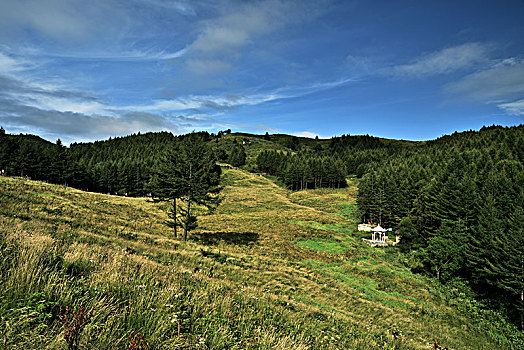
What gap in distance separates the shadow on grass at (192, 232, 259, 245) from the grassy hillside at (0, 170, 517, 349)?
0.30 metres

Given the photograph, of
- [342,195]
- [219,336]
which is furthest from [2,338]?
[342,195]

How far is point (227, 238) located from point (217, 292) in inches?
1107

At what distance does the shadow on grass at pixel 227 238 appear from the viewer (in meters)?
30.9

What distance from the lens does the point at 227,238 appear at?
33906 mm

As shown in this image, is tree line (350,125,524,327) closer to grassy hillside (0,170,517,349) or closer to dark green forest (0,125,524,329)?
dark green forest (0,125,524,329)

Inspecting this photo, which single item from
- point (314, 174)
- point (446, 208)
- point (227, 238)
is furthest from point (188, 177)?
point (314, 174)

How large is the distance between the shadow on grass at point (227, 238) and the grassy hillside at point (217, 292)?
30 cm

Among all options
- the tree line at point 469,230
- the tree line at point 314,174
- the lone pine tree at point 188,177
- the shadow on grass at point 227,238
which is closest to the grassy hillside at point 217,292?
the shadow on grass at point 227,238

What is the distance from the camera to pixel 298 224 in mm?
48156

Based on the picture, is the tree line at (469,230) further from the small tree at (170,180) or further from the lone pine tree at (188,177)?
the small tree at (170,180)

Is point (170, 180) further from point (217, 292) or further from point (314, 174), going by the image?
point (314, 174)

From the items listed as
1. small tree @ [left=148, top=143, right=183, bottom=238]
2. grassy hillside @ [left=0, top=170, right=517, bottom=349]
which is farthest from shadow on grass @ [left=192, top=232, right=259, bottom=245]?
small tree @ [left=148, top=143, right=183, bottom=238]

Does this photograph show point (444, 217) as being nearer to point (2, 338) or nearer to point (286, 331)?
point (286, 331)

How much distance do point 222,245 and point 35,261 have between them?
85.8 feet
